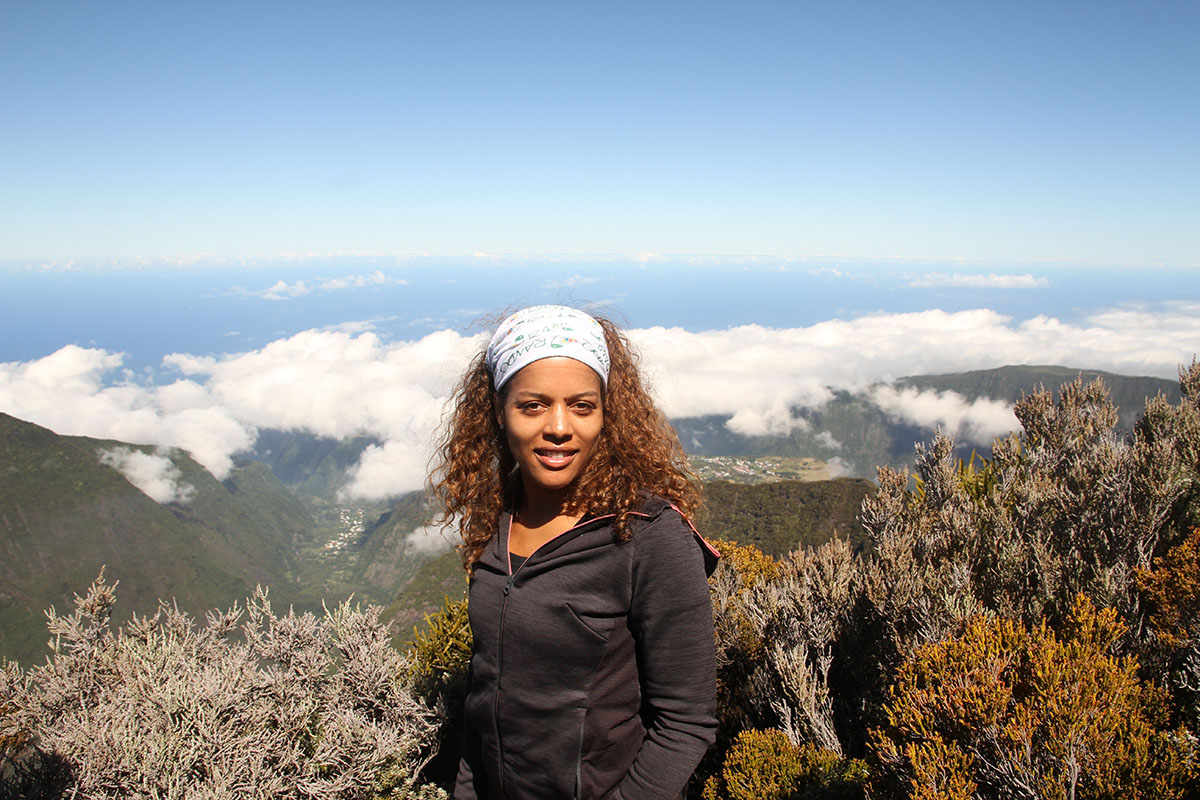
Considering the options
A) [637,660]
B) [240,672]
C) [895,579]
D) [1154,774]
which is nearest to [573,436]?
[637,660]

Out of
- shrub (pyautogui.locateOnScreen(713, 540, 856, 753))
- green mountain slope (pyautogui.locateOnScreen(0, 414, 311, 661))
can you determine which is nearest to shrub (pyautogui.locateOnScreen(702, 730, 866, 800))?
shrub (pyautogui.locateOnScreen(713, 540, 856, 753))

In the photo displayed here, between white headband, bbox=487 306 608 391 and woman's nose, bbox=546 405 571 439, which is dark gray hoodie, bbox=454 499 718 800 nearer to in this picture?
woman's nose, bbox=546 405 571 439

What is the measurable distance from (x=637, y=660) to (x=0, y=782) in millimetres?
5936

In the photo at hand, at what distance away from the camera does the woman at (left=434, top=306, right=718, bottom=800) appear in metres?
1.64

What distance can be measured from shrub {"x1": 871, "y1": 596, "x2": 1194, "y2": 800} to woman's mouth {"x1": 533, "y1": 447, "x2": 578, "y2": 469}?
3.11 m

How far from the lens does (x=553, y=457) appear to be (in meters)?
1.81

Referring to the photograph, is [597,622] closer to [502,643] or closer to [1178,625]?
[502,643]

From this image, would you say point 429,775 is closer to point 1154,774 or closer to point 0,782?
point 0,782

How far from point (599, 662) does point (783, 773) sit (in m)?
4.76

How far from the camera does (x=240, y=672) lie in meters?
5.64

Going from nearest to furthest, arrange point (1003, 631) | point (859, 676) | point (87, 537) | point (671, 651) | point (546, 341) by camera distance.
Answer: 1. point (671, 651)
2. point (546, 341)
3. point (1003, 631)
4. point (859, 676)
5. point (87, 537)

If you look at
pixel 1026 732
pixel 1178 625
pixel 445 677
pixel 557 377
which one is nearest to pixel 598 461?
pixel 557 377

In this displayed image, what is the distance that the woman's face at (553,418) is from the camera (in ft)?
5.88

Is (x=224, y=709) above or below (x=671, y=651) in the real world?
below
